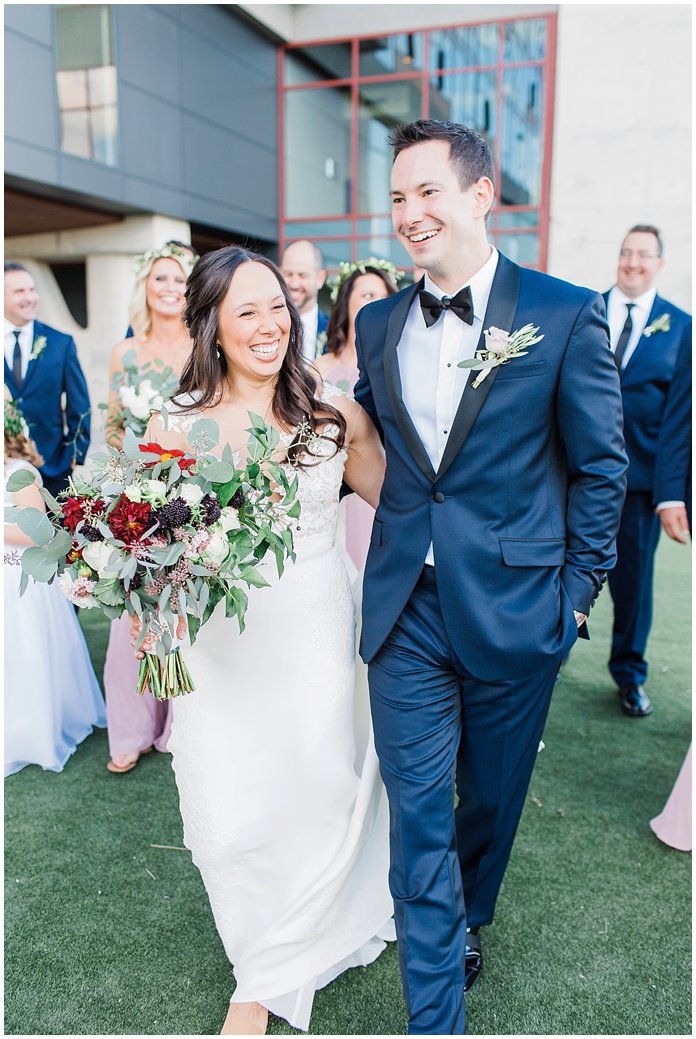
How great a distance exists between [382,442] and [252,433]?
2.18ft

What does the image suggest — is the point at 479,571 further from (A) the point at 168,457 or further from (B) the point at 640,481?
(B) the point at 640,481

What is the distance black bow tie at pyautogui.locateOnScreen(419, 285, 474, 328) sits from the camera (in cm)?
224

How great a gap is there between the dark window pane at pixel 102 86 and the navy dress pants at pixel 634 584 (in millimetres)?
9520

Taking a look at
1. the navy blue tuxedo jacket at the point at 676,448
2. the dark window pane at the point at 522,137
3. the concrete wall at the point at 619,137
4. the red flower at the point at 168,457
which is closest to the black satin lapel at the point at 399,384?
the red flower at the point at 168,457

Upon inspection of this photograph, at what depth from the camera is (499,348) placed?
211 cm

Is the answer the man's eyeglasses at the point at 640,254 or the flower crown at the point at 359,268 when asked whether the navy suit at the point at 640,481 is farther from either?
the flower crown at the point at 359,268

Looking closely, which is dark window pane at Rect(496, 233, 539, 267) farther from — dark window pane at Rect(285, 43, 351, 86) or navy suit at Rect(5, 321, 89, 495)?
navy suit at Rect(5, 321, 89, 495)

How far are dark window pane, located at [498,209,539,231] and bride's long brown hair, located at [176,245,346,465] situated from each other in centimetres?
1264

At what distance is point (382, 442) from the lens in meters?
2.67

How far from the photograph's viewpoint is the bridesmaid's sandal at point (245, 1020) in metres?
2.32

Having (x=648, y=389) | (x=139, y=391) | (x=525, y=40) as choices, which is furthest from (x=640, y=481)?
(x=525, y=40)

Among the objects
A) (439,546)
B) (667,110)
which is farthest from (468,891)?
(667,110)

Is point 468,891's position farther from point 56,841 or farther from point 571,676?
point 571,676

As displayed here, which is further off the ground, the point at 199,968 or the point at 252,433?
the point at 252,433
